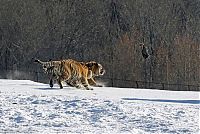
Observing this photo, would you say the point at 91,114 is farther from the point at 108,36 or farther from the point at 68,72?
the point at 108,36

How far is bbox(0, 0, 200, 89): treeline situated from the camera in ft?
158

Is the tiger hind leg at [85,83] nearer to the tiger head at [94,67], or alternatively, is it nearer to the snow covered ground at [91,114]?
the tiger head at [94,67]

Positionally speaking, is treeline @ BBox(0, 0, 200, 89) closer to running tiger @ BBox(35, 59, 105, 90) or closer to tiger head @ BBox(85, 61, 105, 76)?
tiger head @ BBox(85, 61, 105, 76)

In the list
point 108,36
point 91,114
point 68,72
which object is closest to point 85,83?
point 68,72

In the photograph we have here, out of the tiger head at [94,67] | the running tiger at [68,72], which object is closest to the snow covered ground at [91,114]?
the running tiger at [68,72]

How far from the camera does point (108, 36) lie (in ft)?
180

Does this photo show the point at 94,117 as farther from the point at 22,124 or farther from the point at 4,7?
the point at 4,7

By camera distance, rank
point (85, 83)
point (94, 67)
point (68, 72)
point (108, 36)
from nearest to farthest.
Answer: point (68, 72), point (85, 83), point (94, 67), point (108, 36)

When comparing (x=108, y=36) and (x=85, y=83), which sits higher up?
(x=108, y=36)

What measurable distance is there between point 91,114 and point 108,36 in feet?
147

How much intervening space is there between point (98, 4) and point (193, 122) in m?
49.5

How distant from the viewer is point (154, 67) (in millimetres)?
49719

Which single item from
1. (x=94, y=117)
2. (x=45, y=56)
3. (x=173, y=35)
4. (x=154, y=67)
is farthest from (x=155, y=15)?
(x=94, y=117)

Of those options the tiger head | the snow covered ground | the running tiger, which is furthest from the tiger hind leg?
the snow covered ground
